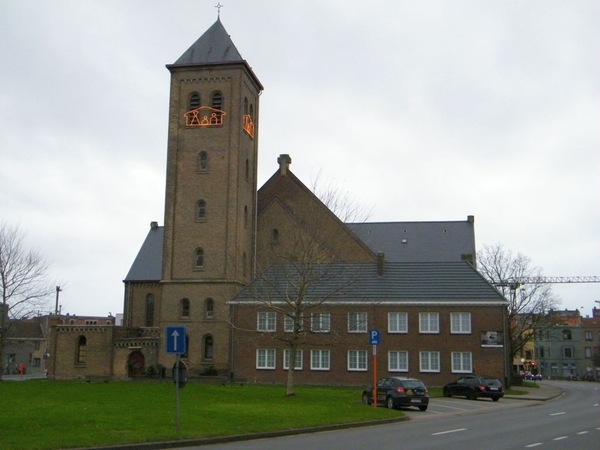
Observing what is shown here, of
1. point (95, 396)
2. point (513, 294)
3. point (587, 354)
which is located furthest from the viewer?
point (587, 354)

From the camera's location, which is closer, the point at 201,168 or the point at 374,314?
the point at 374,314

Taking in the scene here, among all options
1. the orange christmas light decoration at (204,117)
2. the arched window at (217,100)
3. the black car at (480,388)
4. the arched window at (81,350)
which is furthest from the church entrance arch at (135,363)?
the black car at (480,388)

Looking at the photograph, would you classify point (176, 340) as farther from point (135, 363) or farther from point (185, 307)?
point (135, 363)

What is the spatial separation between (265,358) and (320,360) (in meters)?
3.78

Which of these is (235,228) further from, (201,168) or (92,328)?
(92,328)

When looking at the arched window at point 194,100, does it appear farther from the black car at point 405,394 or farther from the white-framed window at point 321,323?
the black car at point 405,394

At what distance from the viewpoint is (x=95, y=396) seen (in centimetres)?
3142

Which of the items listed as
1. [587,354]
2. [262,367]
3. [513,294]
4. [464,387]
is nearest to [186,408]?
[464,387]

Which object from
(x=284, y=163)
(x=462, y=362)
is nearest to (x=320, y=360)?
(x=462, y=362)

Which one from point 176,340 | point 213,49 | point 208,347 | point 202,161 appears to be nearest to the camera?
point 176,340

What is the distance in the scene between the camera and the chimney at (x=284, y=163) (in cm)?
5706

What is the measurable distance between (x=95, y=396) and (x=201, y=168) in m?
23.9

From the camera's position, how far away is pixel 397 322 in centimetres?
4750

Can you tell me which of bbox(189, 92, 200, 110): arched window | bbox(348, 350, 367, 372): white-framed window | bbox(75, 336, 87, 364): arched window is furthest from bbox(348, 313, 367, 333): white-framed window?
bbox(75, 336, 87, 364): arched window
